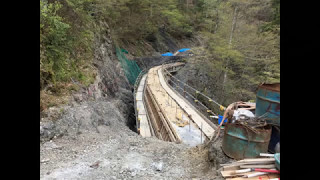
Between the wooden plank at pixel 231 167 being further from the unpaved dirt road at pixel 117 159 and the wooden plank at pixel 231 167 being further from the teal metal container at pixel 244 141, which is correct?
the teal metal container at pixel 244 141

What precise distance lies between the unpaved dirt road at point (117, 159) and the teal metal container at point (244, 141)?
0.69 meters

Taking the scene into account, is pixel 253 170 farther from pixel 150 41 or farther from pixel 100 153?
pixel 150 41

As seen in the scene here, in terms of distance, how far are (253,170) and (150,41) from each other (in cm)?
3647

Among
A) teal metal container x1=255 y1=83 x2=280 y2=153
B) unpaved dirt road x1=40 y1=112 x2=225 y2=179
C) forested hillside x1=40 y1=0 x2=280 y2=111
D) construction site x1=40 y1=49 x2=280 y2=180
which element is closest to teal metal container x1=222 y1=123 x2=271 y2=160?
construction site x1=40 y1=49 x2=280 y2=180

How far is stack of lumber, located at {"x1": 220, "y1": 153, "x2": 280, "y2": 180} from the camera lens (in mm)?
3602

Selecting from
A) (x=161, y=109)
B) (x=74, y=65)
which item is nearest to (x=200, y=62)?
(x=161, y=109)

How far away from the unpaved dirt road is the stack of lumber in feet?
1.47

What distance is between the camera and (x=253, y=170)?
3.79 metres

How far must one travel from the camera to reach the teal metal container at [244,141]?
425 centimetres

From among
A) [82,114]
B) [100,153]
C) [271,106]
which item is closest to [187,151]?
[100,153]

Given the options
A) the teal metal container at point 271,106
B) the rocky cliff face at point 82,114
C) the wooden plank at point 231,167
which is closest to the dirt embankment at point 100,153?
the rocky cliff face at point 82,114
